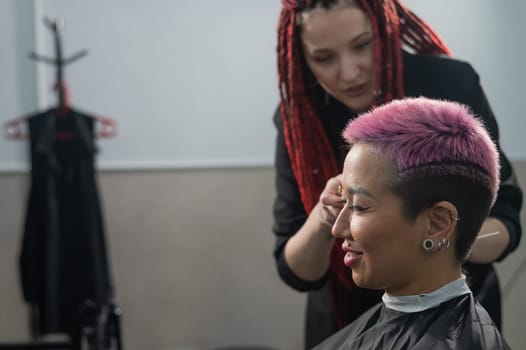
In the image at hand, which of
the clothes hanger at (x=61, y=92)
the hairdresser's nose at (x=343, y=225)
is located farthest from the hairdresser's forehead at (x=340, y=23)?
the clothes hanger at (x=61, y=92)

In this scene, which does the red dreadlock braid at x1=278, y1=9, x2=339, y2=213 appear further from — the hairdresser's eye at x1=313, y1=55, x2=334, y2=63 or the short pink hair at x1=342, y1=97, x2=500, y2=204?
the short pink hair at x1=342, y1=97, x2=500, y2=204

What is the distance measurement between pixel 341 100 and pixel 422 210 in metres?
0.25

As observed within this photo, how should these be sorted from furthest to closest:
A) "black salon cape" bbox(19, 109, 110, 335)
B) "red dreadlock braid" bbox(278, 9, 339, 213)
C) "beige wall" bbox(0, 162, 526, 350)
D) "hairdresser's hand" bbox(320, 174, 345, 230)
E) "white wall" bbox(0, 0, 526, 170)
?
"black salon cape" bbox(19, 109, 110, 335)
"beige wall" bbox(0, 162, 526, 350)
"white wall" bbox(0, 0, 526, 170)
"red dreadlock braid" bbox(278, 9, 339, 213)
"hairdresser's hand" bbox(320, 174, 345, 230)

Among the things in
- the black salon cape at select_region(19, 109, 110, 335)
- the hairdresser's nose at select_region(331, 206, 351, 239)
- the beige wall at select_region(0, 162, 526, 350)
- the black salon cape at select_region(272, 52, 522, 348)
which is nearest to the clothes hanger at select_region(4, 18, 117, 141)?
the black salon cape at select_region(19, 109, 110, 335)

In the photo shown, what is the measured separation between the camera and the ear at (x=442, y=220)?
2.61 feet

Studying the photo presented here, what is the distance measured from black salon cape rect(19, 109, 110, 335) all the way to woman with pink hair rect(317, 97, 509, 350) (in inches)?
68.1

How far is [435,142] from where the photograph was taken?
31.3 inches

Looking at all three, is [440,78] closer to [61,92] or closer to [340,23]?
[340,23]

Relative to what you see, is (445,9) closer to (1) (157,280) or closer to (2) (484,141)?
(2) (484,141)

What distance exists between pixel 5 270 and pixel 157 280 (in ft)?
1.97

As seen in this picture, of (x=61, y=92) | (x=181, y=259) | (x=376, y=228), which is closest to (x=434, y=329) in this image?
(x=376, y=228)

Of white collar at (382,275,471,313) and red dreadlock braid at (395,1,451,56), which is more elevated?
red dreadlock braid at (395,1,451,56)

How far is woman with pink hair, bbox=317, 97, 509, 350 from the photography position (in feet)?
2.61

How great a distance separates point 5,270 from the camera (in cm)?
251
